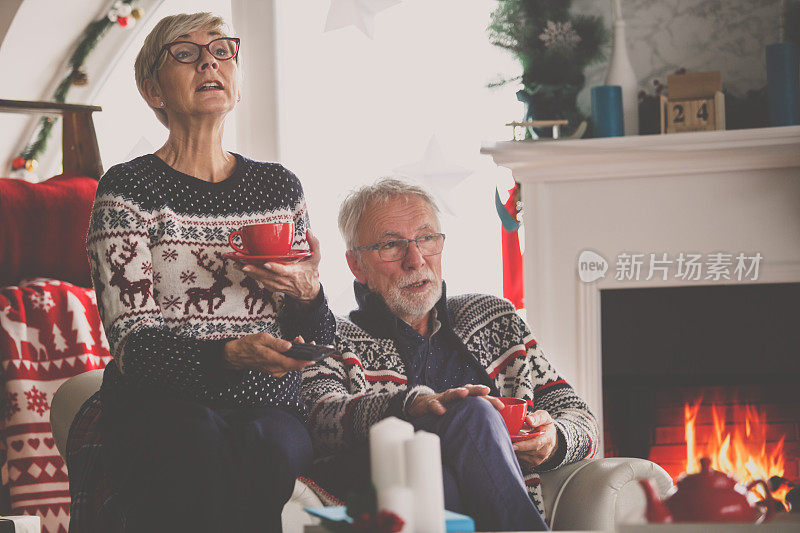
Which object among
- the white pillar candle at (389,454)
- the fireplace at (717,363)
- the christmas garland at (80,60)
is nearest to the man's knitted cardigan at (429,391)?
the white pillar candle at (389,454)

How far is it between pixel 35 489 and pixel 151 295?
42.5 inches

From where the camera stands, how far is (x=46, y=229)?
260 cm

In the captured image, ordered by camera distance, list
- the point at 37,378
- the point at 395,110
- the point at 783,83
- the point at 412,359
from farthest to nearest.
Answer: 1. the point at 395,110
2. the point at 783,83
3. the point at 37,378
4. the point at 412,359

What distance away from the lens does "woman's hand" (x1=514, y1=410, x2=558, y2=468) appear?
5.77ft

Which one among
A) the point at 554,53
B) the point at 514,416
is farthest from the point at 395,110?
the point at 514,416

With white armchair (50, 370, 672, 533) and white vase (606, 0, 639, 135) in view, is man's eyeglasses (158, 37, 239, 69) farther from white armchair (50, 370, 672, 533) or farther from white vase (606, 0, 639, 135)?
white vase (606, 0, 639, 135)

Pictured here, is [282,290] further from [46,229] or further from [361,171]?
[361,171]

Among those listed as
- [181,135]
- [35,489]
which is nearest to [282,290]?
[181,135]

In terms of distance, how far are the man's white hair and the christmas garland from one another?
5.46 feet

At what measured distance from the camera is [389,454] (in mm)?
1112

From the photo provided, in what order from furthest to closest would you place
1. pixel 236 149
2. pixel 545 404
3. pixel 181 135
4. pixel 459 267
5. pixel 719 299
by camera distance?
1. pixel 236 149
2. pixel 459 267
3. pixel 719 299
4. pixel 545 404
5. pixel 181 135

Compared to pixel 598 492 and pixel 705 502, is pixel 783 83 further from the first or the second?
pixel 705 502

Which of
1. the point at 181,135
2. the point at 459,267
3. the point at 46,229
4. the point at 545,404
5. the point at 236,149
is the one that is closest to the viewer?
the point at 181,135

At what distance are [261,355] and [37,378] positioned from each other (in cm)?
121
